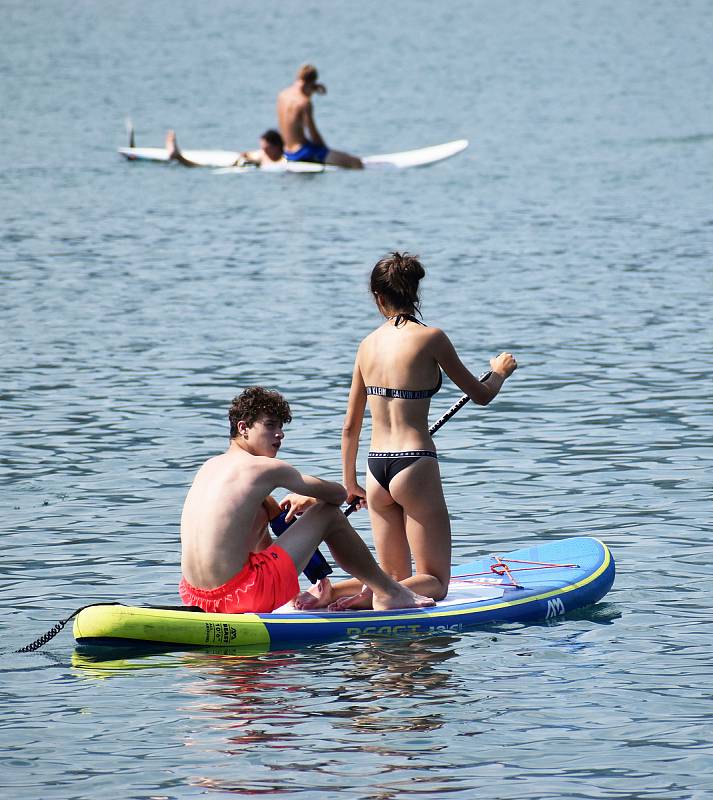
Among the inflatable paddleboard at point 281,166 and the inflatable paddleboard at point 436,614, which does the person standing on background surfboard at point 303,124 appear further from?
the inflatable paddleboard at point 436,614

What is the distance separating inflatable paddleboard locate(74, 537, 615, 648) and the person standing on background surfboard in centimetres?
1918

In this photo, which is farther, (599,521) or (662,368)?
(662,368)

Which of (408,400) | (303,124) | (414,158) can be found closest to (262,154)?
(303,124)

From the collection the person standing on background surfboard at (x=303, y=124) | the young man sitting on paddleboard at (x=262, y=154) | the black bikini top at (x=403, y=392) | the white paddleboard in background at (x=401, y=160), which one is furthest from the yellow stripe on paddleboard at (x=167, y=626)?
the white paddleboard in background at (x=401, y=160)

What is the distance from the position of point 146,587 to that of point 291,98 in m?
20.2

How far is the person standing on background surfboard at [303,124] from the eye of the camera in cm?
2842

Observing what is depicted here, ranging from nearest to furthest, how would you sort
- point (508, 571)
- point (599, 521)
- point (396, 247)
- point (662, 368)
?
point (508, 571), point (599, 521), point (662, 368), point (396, 247)

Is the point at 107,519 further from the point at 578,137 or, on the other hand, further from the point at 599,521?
the point at 578,137

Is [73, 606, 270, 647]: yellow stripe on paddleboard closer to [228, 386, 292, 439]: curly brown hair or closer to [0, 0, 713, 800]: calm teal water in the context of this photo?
[0, 0, 713, 800]: calm teal water

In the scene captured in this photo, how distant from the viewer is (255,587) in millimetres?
7797

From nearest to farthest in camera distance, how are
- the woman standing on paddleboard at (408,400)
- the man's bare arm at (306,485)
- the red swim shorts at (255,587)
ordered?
the man's bare arm at (306,485), the red swim shorts at (255,587), the woman standing on paddleboard at (408,400)

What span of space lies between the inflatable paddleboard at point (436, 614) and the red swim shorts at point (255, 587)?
0.08m

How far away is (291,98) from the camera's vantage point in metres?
28.4

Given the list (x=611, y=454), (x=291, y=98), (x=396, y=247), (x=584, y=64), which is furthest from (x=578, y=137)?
(x=611, y=454)
